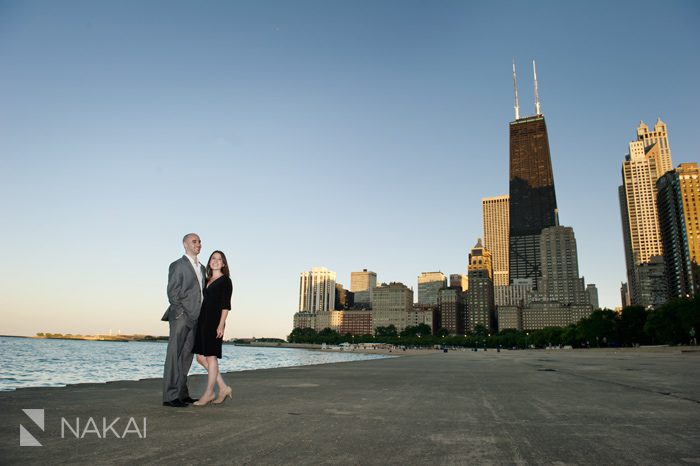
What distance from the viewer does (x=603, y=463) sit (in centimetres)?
349

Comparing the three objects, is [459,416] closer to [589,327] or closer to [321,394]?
[321,394]

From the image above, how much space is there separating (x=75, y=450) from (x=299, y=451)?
1.83 m

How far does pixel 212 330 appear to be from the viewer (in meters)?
6.88

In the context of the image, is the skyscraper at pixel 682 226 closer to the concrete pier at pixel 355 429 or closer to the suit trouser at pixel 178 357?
the concrete pier at pixel 355 429

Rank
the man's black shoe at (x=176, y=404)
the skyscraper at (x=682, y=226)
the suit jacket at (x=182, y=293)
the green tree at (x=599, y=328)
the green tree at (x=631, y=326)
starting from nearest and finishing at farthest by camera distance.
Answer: the man's black shoe at (x=176, y=404) < the suit jacket at (x=182, y=293) < the green tree at (x=599, y=328) < the green tree at (x=631, y=326) < the skyscraper at (x=682, y=226)

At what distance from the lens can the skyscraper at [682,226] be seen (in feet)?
571

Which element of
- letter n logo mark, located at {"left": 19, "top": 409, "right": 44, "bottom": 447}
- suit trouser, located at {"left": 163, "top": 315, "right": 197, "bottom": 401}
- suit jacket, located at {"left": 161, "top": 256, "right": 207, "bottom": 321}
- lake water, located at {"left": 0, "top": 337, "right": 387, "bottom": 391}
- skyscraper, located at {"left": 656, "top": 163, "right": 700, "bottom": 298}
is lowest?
lake water, located at {"left": 0, "top": 337, "right": 387, "bottom": 391}

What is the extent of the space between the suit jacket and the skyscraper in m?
200

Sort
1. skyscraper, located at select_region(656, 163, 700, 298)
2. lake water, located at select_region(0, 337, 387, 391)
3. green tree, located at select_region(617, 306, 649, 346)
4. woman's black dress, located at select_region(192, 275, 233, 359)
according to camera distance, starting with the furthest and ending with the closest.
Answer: skyscraper, located at select_region(656, 163, 700, 298) → green tree, located at select_region(617, 306, 649, 346) → lake water, located at select_region(0, 337, 387, 391) → woman's black dress, located at select_region(192, 275, 233, 359)

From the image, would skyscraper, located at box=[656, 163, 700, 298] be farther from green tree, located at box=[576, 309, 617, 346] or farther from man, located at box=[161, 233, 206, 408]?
man, located at box=[161, 233, 206, 408]

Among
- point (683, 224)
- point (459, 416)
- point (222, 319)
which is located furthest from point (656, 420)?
point (683, 224)

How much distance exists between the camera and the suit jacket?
670 centimetres

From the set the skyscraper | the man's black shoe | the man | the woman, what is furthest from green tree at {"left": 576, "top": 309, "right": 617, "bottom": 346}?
the man's black shoe

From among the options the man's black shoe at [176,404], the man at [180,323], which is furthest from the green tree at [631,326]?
the man's black shoe at [176,404]
